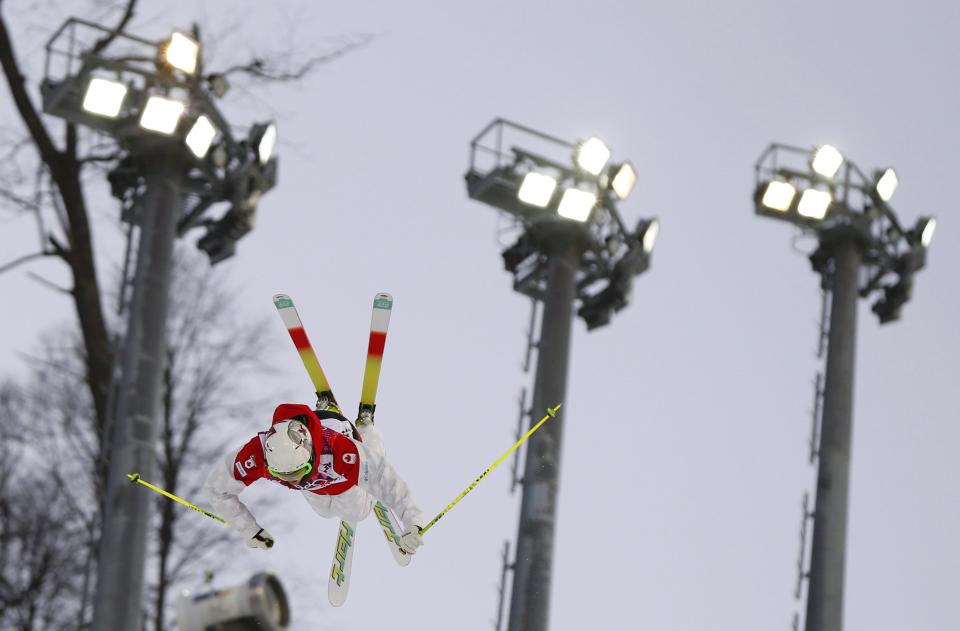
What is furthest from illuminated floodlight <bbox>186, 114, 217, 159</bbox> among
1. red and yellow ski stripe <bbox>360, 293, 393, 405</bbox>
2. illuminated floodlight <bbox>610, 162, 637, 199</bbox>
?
red and yellow ski stripe <bbox>360, 293, 393, 405</bbox>

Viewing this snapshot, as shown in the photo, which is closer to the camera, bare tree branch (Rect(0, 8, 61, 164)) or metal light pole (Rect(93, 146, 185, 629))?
metal light pole (Rect(93, 146, 185, 629))

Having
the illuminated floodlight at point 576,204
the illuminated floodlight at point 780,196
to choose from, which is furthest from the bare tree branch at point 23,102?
the illuminated floodlight at point 780,196

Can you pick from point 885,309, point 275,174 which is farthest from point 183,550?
point 885,309

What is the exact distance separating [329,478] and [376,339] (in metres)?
0.98

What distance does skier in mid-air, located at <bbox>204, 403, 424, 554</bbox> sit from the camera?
408 inches

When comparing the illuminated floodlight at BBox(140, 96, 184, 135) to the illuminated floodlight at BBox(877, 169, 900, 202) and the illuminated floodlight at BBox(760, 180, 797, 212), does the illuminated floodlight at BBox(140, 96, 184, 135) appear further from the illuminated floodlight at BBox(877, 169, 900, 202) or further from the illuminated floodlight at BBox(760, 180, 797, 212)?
the illuminated floodlight at BBox(877, 169, 900, 202)

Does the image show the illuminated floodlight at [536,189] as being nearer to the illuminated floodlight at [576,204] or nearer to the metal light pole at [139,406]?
the illuminated floodlight at [576,204]

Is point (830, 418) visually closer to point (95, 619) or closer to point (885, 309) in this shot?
point (885, 309)

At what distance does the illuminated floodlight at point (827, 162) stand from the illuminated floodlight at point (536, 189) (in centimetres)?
378

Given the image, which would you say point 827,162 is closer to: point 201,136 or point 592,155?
point 592,155

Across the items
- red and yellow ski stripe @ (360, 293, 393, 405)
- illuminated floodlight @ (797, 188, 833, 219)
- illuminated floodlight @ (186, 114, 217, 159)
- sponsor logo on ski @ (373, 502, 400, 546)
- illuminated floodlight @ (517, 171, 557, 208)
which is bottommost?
sponsor logo on ski @ (373, 502, 400, 546)

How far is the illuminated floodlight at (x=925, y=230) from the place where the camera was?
26641 mm

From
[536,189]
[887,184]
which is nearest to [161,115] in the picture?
[536,189]

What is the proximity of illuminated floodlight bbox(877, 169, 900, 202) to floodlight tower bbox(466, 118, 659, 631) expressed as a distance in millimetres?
2824
